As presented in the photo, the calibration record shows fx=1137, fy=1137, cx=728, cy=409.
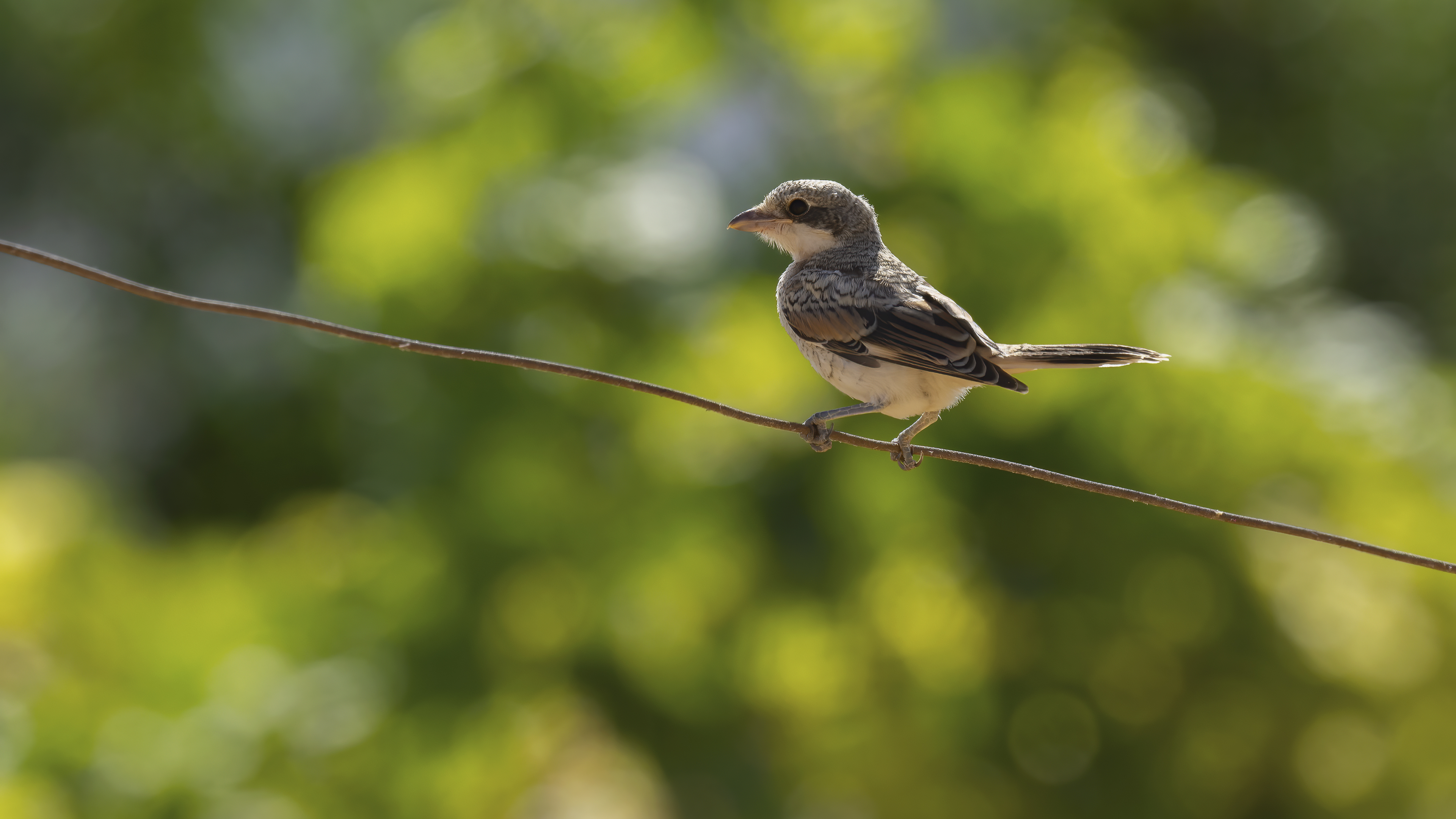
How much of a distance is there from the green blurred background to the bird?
96.5 inches

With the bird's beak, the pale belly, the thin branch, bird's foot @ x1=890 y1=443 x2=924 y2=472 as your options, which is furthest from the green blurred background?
the thin branch

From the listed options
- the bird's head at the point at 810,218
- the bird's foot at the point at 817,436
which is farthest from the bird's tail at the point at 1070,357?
the bird's head at the point at 810,218

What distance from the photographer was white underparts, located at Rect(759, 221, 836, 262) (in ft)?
11.2

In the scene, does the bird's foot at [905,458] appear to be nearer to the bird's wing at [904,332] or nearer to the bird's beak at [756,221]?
the bird's wing at [904,332]

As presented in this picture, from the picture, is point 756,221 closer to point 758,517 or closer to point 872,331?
point 872,331

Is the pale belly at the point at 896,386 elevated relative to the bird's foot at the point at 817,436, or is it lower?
elevated

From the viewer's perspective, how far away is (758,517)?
6.30 metres

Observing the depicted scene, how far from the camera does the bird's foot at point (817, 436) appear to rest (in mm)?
2605

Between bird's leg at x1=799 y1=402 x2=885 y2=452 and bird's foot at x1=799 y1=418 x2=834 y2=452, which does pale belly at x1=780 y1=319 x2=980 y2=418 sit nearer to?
bird's leg at x1=799 y1=402 x2=885 y2=452

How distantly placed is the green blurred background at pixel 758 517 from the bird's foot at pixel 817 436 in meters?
3.09

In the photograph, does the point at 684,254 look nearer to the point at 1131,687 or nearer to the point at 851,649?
the point at 851,649

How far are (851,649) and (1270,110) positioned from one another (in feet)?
24.0

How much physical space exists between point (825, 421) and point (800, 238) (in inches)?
32.6

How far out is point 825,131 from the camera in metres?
6.89
